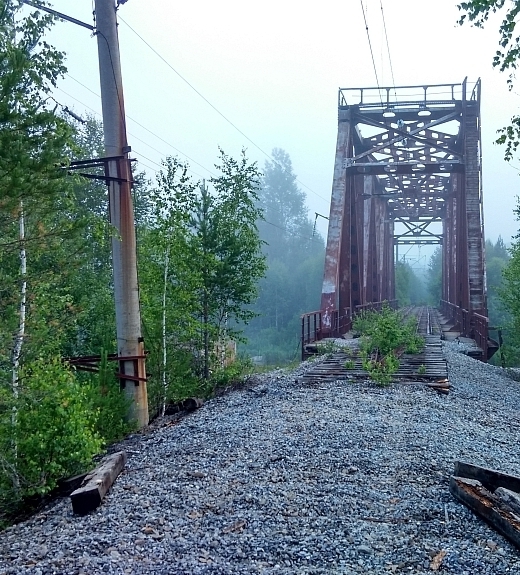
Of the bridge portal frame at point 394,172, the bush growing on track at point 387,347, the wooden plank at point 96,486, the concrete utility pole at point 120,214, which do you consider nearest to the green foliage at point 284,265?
the bridge portal frame at point 394,172

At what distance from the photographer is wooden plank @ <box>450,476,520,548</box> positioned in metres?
3.68

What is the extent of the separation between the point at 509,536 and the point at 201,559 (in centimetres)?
187

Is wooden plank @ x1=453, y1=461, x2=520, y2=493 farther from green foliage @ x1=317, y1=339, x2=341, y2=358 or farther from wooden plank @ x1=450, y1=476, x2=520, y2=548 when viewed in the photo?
green foliage @ x1=317, y1=339, x2=341, y2=358

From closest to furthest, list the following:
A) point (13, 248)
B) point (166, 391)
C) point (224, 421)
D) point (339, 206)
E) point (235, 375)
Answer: point (13, 248) < point (224, 421) < point (166, 391) < point (235, 375) < point (339, 206)

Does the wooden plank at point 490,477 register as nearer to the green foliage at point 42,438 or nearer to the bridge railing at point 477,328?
the green foliage at point 42,438

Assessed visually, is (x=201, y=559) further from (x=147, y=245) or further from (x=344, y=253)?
(x=344, y=253)

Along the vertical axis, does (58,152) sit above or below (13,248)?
above

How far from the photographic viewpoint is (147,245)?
35.7 ft

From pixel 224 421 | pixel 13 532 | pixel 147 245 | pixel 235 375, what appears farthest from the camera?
pixel 235 375

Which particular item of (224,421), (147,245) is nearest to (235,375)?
(147,245)

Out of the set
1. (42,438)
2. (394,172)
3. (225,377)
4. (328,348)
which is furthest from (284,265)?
(42,438)

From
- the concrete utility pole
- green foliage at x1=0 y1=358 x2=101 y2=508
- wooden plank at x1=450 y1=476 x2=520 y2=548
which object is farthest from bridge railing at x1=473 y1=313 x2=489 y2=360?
green foliage at x1=0 y1=358 x2=101 y2=508

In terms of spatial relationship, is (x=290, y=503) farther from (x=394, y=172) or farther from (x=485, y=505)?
(x=394, y=172)

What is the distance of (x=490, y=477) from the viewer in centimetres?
466
